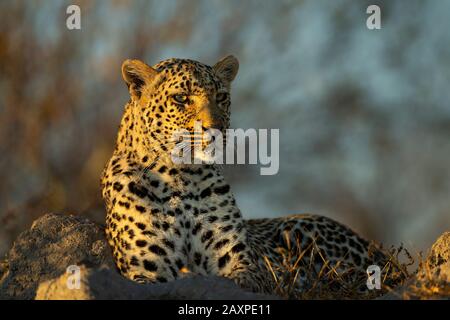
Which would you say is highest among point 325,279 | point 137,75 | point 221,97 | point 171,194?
point 137,75

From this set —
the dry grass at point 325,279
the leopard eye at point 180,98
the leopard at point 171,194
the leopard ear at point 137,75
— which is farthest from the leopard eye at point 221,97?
the dry grass at point 325,279

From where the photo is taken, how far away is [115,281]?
337 inches

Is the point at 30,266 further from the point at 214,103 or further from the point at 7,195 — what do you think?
the point at 7,195

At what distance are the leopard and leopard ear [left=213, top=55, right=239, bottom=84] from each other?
1.20ft

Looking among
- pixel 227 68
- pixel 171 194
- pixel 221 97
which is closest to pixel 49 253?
pixel 171 194

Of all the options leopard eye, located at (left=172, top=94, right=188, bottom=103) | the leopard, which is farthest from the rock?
leopard eye, located at (left=172, top=94, right=188, bottom=103)

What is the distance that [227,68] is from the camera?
1215 centimetres

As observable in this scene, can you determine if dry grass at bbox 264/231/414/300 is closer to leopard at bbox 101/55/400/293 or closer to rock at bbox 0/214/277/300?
leopard at bbox 101/55/400/293

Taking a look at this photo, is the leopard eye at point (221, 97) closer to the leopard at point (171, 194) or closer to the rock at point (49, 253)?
the leopard at point (171, 194)

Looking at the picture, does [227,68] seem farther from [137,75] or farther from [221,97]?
[137,75]

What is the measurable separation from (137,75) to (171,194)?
137 cm

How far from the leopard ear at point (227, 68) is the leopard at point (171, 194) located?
14.4 inches

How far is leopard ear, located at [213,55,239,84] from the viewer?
12.0m

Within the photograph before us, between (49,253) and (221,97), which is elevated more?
(221,97)
